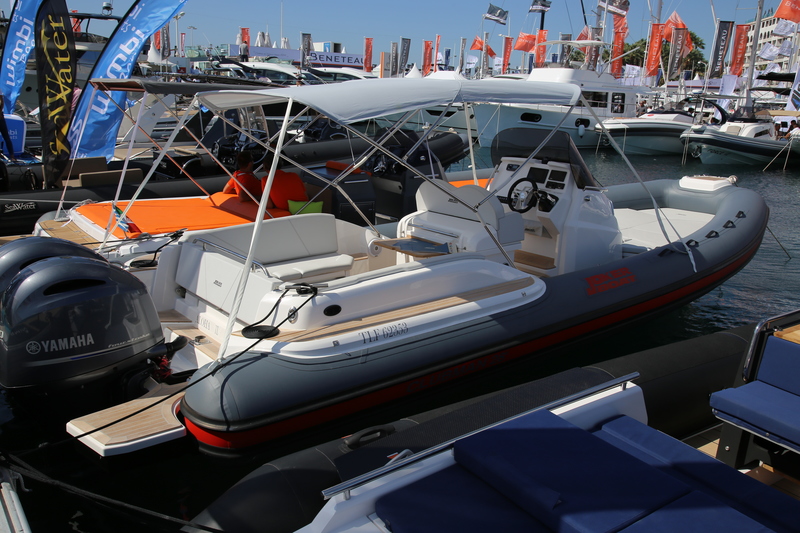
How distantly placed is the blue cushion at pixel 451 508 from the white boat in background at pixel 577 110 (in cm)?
1873

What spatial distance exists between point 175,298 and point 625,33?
28.7m

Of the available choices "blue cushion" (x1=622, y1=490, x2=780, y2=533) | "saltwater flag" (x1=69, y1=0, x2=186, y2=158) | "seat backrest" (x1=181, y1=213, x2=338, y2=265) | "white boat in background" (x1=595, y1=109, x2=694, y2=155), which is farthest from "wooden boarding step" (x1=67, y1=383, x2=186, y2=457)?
"white boat in background" (x1=595, y1=109, x2=694, y2=155)

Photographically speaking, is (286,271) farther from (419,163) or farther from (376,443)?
(419,163)

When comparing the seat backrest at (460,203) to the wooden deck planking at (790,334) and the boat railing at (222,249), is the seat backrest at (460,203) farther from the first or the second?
the wooden deck planking at (790,334)

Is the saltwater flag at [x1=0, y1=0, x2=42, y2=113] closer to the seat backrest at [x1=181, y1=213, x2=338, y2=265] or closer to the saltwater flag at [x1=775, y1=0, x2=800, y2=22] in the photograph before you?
the seat backrest at [x1=181, y1=213, x2=338, y2=265]

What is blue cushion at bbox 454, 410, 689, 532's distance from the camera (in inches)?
68.4

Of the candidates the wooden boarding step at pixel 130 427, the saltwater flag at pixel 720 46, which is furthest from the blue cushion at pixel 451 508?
the saltwater flag at pixel 720 46

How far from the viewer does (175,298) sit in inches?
176

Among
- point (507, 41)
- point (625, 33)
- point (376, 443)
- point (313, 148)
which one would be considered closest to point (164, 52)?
point (507, 41)

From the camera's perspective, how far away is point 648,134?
20656 millimetres

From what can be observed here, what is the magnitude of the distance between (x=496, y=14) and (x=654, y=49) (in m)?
7.91

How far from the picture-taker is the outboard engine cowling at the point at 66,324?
9.69ft

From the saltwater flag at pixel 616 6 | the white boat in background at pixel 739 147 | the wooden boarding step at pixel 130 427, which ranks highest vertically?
the saltwater flag at pixel 616 6

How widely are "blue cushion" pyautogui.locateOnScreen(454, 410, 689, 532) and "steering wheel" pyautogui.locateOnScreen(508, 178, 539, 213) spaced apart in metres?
3.27
